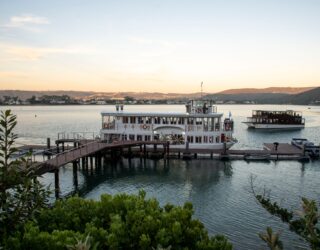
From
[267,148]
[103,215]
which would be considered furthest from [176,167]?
[103,215]

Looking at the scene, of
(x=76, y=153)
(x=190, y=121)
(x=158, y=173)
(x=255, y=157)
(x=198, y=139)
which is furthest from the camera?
(x=198, y=139)

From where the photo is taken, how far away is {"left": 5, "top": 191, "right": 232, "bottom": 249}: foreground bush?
1323cm

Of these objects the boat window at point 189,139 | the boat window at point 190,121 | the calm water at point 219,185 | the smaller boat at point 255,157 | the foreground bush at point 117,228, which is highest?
the boat window at point 190,121

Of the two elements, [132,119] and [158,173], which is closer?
[158,173]

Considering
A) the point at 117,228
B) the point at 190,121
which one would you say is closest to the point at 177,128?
the point at 190,121

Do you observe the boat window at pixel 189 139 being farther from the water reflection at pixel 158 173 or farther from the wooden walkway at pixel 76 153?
the wooden walkway at pixel 76 153

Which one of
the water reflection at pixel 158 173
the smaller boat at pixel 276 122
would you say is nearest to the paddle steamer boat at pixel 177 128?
the water reflection at pixel 158 173

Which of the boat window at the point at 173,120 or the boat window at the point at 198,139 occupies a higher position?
the boat window at the point at 173,120

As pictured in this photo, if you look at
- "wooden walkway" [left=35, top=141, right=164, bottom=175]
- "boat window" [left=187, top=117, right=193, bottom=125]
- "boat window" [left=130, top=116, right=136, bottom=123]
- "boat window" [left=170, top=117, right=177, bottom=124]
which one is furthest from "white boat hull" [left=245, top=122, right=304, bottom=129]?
"wooden walkway" [left=35, top=141, right=164, bottom=175]

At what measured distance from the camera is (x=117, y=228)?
14.2 m

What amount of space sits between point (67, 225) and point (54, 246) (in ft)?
11.1

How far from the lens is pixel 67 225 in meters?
16.3

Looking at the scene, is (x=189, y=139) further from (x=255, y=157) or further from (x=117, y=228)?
(x=117, y=228)

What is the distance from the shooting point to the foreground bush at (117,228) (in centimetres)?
1323
